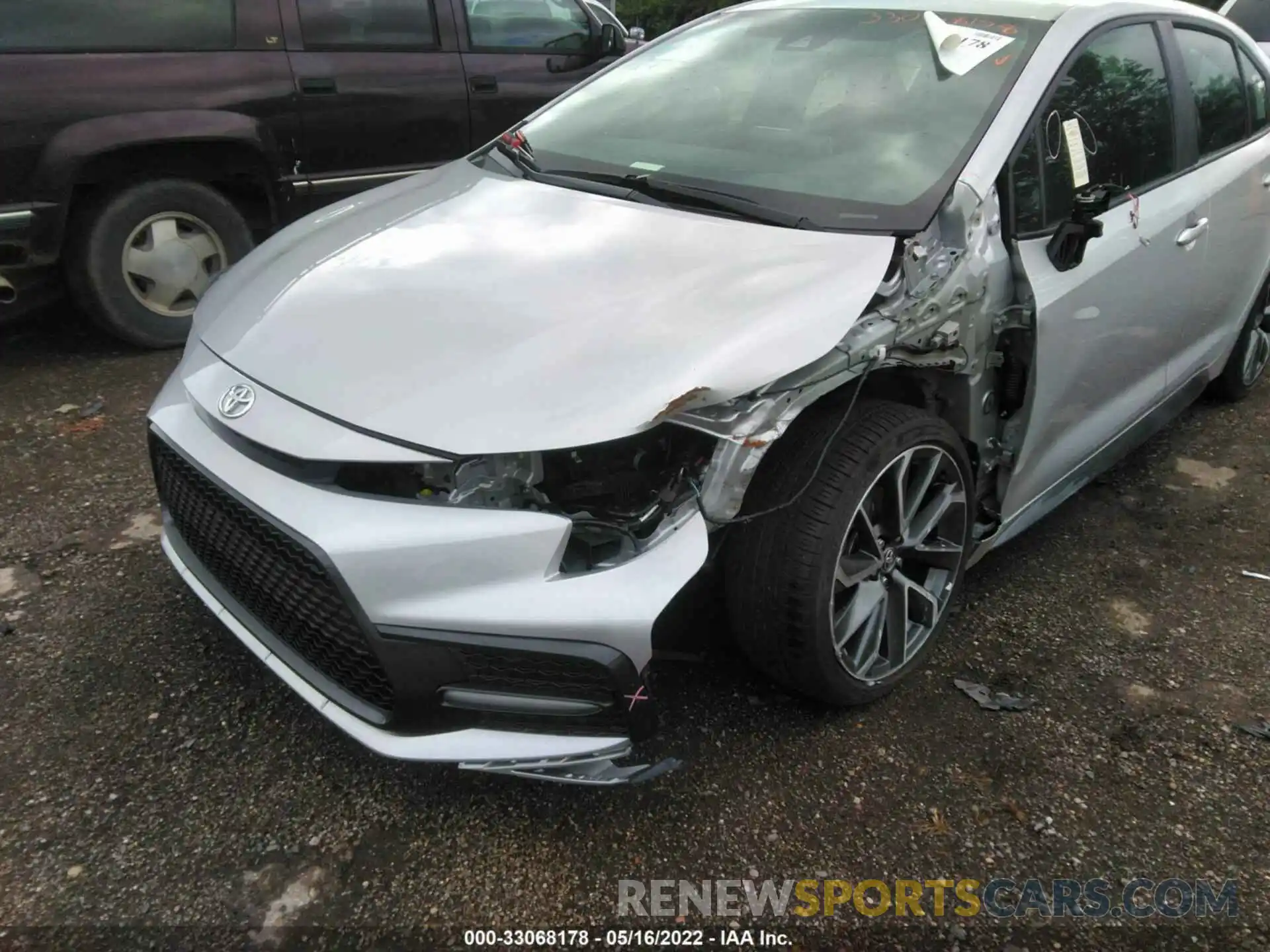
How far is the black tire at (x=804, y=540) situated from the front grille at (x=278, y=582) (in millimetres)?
787

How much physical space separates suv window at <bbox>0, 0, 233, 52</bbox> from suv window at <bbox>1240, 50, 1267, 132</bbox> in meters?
4.13

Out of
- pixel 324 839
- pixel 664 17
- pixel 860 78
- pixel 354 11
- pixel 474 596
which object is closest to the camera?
pixel 474 596

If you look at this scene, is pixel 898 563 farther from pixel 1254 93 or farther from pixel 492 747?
pixel 1254 93

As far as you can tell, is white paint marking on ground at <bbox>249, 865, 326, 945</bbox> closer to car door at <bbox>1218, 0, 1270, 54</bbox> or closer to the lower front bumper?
the lower front bumper

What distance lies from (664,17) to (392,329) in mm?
23446

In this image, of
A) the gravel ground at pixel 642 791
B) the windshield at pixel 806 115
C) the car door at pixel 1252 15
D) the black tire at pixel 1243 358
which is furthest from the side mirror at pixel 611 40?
the car door at pixel 1252 15

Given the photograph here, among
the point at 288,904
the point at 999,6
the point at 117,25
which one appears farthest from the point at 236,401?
the point at 117,25

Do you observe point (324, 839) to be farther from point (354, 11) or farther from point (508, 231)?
point (354, 11)

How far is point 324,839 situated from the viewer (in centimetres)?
199

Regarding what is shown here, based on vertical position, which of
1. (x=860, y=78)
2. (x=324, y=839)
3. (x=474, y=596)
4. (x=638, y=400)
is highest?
(x=860, y=78)

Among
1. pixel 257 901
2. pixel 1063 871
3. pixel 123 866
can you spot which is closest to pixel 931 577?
pixel 1063 871

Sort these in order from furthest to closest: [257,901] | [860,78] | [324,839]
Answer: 1. [860,78]
2. [324,839]
3. [257,901]

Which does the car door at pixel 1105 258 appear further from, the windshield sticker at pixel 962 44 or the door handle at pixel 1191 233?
the windshield sticker at pixel 962 44

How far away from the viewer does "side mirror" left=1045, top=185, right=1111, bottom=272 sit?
7.75 feet
